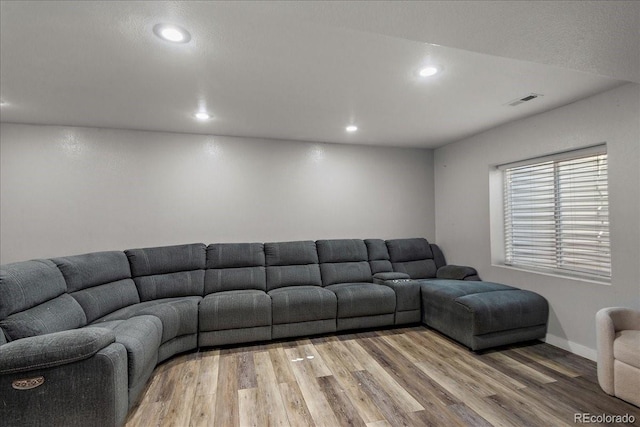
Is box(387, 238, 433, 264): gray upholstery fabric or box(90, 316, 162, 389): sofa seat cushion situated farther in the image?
box(387, 238, 433, 264): gray upholstery fabric

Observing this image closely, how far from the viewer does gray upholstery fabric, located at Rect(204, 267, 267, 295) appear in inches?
135

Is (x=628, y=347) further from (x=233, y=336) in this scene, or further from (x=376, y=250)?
(x=233, y=336)

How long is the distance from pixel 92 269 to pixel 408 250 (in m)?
3.75

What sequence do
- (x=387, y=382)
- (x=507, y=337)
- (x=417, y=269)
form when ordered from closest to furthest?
(x=387, y=382)
(x=507, y=337)
(x=417, y=269)

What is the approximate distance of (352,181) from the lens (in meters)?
4.38

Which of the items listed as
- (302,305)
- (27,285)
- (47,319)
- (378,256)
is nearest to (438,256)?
(378,256)

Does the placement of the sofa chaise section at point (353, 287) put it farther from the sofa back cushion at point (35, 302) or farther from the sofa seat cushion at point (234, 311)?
the sofa back cushion at point (35, 302)

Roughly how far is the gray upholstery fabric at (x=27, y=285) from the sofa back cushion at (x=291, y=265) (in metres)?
1.98

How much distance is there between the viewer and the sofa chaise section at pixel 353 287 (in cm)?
332

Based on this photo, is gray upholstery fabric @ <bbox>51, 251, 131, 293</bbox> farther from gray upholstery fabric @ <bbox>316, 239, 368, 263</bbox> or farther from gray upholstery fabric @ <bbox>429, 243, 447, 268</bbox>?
gray upholstery fabric @ <bbox>429, 243, 447, 268</bbox>

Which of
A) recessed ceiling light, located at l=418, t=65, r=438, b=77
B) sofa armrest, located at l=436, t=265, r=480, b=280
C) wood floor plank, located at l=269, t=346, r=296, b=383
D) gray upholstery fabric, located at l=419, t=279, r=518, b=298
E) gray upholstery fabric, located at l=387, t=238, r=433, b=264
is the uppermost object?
recessed ceiling light, located at l=418, t=65, r=438, b=77

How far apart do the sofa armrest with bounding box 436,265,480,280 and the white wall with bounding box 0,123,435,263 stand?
766mm

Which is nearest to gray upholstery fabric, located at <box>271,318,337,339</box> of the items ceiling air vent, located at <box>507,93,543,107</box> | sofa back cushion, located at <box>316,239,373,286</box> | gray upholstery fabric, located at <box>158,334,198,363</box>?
sofa back cushion, located at <box>316,239,373,286</box>

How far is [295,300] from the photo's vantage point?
3.16 metres
